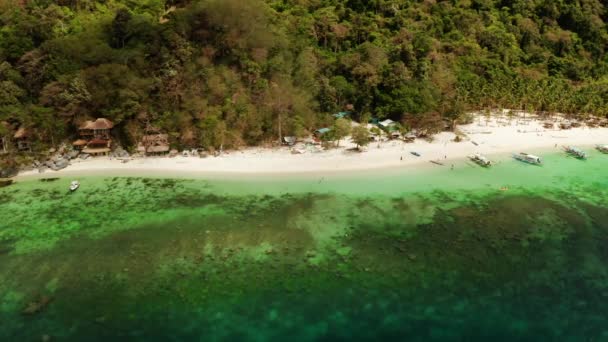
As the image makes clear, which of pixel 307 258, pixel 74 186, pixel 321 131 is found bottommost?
pixel 307 258

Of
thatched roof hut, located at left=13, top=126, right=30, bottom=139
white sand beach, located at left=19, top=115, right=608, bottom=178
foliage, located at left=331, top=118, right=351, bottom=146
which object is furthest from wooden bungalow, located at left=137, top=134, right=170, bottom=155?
foliage, located at left=331, top=118, right=351, bottom=146

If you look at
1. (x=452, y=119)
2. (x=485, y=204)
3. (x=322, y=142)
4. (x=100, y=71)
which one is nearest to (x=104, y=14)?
(x=100, y=71)

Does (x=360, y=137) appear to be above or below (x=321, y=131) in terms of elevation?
below

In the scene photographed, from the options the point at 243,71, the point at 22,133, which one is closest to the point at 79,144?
the point at 22,133

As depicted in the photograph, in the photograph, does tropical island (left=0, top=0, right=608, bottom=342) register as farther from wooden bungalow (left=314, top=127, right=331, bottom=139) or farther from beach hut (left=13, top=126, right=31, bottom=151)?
wooden bungalow (left=314, top=127, right=331, bottom=139)

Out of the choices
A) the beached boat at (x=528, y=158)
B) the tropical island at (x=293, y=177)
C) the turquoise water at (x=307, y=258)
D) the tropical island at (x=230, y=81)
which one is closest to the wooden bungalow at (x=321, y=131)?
the tropical island at (x=230, y=81)

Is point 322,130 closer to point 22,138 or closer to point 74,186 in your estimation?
point 74,186
